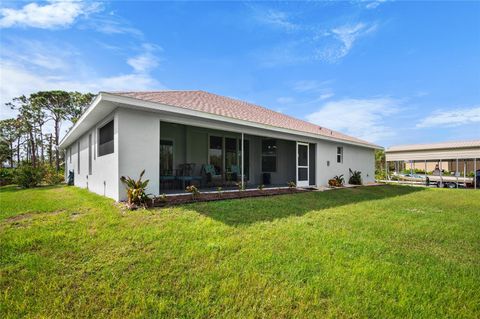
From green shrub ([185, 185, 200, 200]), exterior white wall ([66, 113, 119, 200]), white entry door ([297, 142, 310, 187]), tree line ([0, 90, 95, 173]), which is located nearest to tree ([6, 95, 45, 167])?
tree line ([0, 90, 95, 173])

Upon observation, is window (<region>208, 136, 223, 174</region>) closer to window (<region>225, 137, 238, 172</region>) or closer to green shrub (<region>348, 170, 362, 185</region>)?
window (<region>225, 137, 238, 172</region>)

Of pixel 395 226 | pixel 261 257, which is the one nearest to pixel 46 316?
pixel 261 257

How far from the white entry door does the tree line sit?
78.0ft

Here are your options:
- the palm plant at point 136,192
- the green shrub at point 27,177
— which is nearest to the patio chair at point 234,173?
the palm plant at point 136,192

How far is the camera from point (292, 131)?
35.6 feet

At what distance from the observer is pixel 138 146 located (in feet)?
22.3

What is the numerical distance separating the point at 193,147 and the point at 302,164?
5.62 metres

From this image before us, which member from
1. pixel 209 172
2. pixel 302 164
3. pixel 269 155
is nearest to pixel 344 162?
pixel 302 164

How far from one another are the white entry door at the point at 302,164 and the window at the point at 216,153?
3901mm

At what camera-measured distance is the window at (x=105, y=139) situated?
764 cm

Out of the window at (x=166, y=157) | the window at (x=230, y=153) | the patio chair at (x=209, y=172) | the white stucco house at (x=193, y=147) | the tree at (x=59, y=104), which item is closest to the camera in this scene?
the white stucco house at (x=193, y=147)

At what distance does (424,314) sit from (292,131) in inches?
353

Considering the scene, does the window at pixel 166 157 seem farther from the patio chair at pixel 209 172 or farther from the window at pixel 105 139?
the window at pixel 105 139

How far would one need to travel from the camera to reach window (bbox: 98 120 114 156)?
25.1ft
